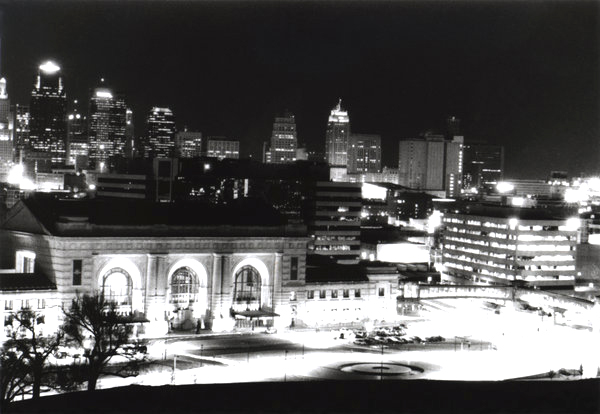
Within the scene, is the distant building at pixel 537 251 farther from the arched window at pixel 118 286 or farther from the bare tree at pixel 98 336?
the bare tree at pixel 98 336

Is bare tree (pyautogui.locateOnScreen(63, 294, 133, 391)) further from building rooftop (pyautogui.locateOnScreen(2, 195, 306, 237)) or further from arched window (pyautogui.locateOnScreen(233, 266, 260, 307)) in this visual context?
arched window (pyautogui.locateOnScreen(233, 266, 260, 307))

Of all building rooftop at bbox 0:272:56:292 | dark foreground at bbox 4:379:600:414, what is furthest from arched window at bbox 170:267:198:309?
dark foreground at bbox 4:379:600:414

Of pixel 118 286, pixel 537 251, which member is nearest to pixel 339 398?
pixel 118 286

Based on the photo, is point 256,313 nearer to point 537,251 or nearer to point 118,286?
point 118,286

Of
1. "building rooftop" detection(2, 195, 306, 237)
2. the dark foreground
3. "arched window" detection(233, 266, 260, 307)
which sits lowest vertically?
"arched window" detection(233, 266, 260, 307)

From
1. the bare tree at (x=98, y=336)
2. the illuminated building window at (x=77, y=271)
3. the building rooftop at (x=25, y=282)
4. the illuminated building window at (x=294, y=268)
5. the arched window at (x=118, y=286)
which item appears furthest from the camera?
the illuminated building window at (x=294, y=268)

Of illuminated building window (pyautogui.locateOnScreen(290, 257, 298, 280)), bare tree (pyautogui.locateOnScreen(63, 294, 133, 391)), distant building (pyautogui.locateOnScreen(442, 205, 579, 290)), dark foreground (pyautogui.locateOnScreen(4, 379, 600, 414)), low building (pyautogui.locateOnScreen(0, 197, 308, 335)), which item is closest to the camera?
dark foreground (pyautogui.locateOnScreen(4, 379, 600, 414))

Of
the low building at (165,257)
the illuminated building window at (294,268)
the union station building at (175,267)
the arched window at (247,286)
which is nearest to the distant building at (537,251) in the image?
the union station building at (175,267)
